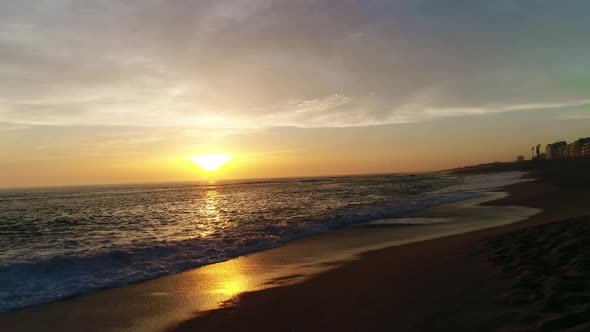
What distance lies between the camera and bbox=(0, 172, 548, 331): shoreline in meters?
6.82

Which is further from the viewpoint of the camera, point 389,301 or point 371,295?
point 371,295

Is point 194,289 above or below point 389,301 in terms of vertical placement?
below

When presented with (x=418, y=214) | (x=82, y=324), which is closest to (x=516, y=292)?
(x=82, y=324)

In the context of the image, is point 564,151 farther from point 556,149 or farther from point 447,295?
point 447,295

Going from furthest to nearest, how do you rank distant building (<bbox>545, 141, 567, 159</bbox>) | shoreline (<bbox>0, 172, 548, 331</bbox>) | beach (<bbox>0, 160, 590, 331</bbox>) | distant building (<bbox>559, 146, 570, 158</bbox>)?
distant building (<bbox>545, 141, 567, 159</bbox>) < distant building (<bbox>559, 146, 570, 158</bbox>) < shoreline (<bbox>0, 172, 548, 331</bbox>) < beach (<bbox>0, 160, 590, 331</bbox>)

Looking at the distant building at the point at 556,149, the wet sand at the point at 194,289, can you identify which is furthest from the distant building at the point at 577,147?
the wet sand at the point at 194,289

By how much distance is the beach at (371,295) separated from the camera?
5.19 metres

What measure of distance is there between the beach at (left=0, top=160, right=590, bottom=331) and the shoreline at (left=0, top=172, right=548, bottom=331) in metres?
0.03

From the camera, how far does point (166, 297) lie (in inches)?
319

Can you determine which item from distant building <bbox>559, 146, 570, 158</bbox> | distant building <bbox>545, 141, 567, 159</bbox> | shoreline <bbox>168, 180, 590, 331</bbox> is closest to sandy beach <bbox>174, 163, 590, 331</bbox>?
shoreline <bbox>168, 180, 590, 331</bbox>

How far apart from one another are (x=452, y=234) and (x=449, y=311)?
8.94 metres

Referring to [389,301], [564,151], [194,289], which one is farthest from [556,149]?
[194,289]

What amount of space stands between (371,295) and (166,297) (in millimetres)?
4455

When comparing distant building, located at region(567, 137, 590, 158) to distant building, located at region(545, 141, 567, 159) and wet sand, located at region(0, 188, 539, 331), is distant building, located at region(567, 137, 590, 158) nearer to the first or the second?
distant building, located at region(545, 141, 567, 159)
